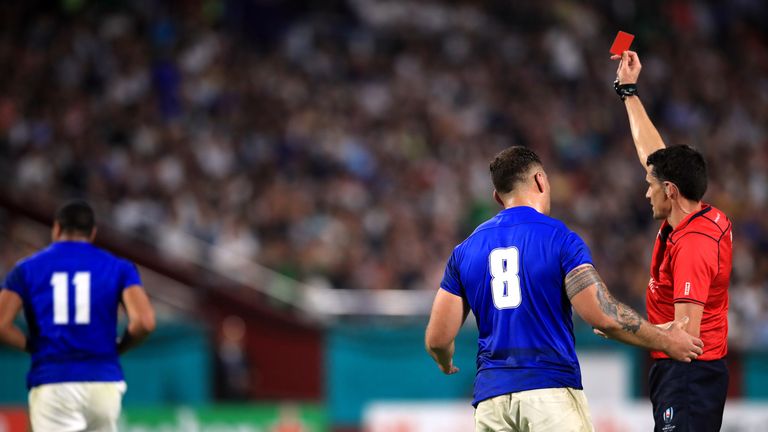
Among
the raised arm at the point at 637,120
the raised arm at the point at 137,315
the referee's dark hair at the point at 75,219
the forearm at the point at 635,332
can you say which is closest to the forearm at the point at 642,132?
the raised arm at the point at 637,120

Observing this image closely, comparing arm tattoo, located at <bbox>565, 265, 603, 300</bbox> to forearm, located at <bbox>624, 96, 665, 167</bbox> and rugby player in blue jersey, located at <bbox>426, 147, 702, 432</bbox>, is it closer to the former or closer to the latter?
rugby player in blue jersey, located at <bbox>426, 147, 702, 432</bbox>

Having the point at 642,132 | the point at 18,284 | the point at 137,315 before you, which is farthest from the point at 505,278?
the point at 18,284

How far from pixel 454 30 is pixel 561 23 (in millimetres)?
2274

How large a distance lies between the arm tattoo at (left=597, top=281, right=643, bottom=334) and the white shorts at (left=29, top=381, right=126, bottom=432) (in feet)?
11.3

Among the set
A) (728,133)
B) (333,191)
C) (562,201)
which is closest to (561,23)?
(728,133)

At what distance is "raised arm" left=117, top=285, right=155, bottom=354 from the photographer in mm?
6871

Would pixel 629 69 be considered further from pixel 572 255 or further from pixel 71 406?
pixel 71 406

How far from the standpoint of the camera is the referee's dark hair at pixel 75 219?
22.9 ft

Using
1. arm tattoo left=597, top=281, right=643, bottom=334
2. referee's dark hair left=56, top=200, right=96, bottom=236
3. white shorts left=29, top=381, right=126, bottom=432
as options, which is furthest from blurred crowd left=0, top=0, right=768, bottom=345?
arm tattoo left=597, top=281, right=643, bottom=334

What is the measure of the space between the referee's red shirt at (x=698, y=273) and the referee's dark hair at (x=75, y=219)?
3.57 m

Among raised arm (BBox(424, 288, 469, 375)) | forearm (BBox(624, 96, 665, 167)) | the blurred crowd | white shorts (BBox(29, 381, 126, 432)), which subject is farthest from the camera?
the blurred crowd

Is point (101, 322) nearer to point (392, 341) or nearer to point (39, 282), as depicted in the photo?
point (39, 282)

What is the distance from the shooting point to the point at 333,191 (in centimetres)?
1598

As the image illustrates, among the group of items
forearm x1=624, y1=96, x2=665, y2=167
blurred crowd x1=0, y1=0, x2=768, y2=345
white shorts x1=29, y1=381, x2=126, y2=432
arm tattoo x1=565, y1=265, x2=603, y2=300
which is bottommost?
white shorts x1=29, y1=381, x2=126, y2=432
